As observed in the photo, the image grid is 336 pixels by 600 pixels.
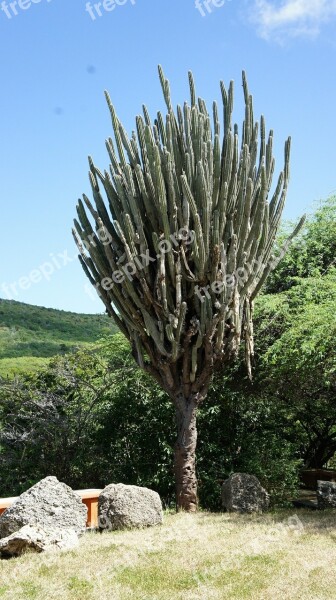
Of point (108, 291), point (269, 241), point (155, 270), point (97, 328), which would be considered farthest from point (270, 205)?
point (97, 328)

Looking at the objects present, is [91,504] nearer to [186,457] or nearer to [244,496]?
[186,457]

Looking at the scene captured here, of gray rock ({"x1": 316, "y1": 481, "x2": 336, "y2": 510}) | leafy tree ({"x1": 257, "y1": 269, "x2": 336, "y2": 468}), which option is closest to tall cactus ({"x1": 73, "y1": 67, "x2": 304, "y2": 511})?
→ leafy tree ({"x1": 257, "y1": 269, "x2": 336, "y2": 468})

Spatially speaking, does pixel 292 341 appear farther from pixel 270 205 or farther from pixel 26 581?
pixel 26 581

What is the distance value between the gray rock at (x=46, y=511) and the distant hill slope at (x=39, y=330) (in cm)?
1553

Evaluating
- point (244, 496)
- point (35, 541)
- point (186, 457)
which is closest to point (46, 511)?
point (35, 541)

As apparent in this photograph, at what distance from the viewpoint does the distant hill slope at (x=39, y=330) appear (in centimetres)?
2614

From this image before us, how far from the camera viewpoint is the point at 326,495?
9.59 m

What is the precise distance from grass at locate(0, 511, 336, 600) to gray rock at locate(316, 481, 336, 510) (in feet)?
6.19

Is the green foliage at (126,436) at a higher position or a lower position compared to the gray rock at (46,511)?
higher

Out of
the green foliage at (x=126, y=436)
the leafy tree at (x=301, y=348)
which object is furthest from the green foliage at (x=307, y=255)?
the green foliage at (x=126, y=436)

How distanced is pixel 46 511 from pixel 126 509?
114 cm

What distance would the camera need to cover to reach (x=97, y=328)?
32.6m

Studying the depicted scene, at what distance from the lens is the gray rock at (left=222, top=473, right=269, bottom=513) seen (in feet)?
30.5

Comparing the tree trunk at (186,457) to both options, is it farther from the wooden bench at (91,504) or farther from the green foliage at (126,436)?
the green foliage at (126,436)
